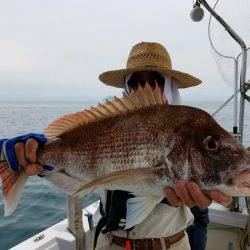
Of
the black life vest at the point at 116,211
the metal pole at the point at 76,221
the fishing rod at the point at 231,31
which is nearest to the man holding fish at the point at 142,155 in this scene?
the black life vest at the point at 116,211

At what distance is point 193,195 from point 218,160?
8.8 inches

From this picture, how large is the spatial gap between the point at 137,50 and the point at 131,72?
0.70 feet

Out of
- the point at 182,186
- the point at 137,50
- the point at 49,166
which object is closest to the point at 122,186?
the point at 182,186

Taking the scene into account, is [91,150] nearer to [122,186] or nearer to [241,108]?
[122,186]

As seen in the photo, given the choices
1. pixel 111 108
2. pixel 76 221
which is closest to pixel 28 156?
pixel 111 108

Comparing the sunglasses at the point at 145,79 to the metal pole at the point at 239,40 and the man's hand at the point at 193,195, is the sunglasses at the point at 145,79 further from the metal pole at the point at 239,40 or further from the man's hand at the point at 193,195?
the metal pole at the point at 239,40

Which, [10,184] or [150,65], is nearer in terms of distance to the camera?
[10,184]

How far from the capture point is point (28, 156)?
6.62 feet

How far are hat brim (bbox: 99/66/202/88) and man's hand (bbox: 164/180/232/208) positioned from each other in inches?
43.8

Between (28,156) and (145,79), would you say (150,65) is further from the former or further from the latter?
(28,156)

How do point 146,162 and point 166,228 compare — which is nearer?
point 146,162

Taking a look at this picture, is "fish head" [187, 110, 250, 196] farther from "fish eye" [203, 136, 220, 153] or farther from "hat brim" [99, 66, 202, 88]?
"hat brim" [99, 66, 202, 88]

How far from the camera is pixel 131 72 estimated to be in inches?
111

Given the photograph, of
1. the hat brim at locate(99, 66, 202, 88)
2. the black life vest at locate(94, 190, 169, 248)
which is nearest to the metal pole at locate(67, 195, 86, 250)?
the black life vest at locate(94, 190, 169, 248)
